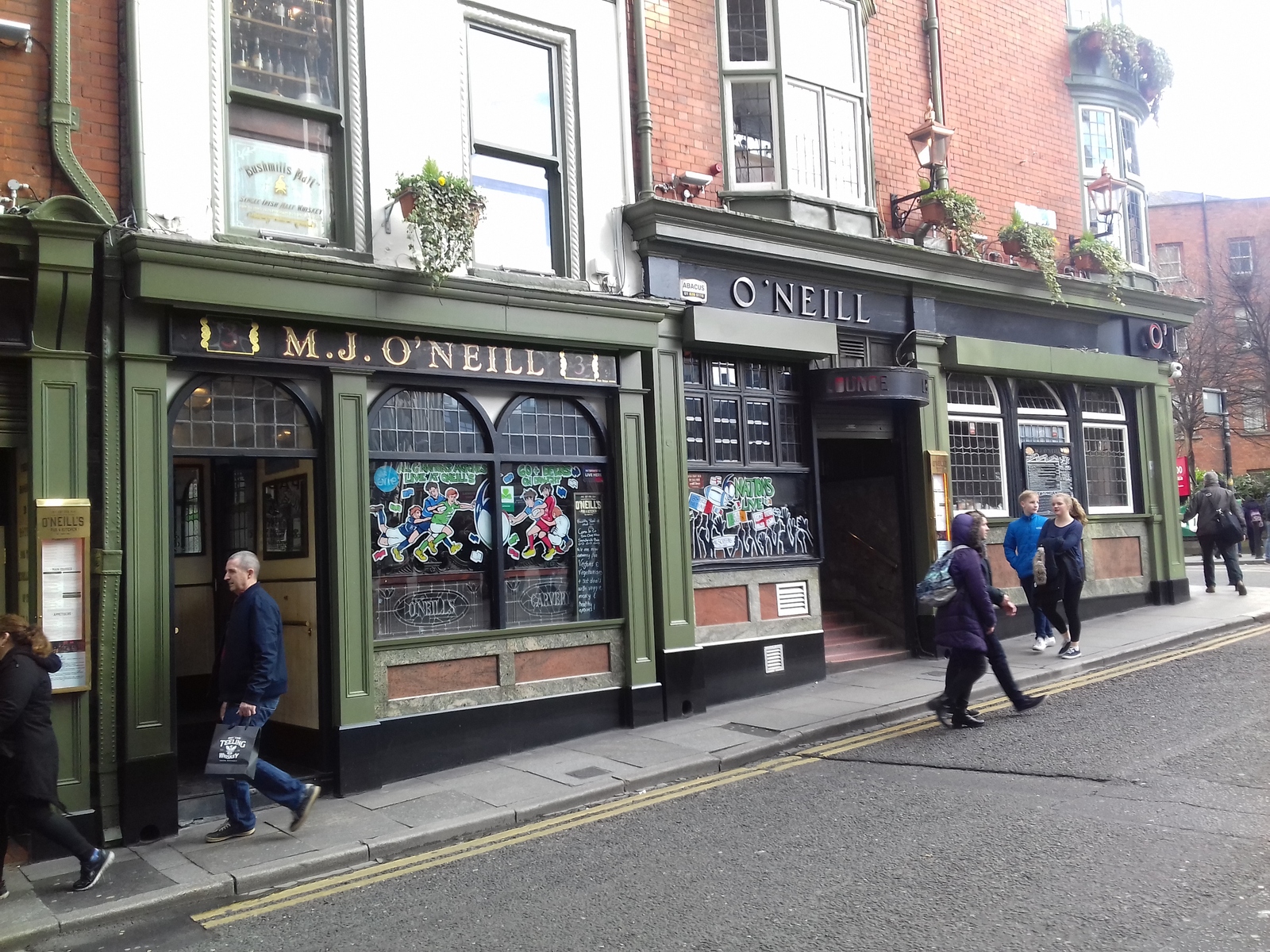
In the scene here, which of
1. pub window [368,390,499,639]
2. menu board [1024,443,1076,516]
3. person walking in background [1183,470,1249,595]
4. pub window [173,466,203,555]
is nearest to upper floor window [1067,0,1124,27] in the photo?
menu board [1024,443,1076,516]

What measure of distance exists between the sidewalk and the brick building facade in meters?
29.9

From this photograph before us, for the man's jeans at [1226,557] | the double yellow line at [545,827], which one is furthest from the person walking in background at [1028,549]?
the man's jeans at [1226,557]

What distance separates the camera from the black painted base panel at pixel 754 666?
10422mm

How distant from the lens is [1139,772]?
6.88 metres

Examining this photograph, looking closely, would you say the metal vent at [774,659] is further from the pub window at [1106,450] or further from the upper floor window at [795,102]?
the pub window at [1106,450]

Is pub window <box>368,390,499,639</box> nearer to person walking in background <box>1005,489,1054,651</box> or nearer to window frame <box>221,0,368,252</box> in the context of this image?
window frame <box>221,0,368,252</box>

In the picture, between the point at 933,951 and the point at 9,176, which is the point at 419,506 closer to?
the point at 9,176

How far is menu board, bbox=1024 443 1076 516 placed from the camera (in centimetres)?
1427

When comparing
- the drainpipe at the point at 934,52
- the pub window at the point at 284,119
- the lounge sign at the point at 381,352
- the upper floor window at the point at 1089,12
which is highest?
the upper floor window at the point at 1089,12

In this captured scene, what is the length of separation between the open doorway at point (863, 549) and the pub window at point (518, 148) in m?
4.59

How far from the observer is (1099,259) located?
581 inches

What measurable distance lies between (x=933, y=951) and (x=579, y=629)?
5402 mm

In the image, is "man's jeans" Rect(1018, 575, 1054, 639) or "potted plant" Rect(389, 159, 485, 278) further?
"man's jeans" Rect(1018, 575, 1054, 639)

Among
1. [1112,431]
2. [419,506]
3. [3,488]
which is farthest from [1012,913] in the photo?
[1112,431]
